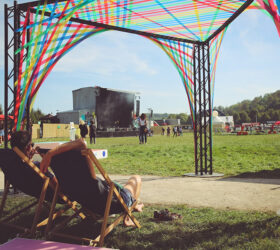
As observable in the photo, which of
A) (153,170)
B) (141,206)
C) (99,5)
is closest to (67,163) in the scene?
(141,206)

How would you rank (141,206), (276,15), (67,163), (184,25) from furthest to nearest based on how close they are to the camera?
(184,25)
(141,206)
(276,15)
(67,163)

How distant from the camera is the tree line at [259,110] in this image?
100688 mm

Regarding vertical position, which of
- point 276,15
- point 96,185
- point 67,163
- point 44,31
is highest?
point 44,31

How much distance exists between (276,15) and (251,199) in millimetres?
2709

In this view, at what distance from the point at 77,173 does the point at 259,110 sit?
4872 inches

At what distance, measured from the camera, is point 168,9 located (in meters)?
5.08

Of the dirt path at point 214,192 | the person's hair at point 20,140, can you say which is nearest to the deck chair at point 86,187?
the person's hair at point 20,140

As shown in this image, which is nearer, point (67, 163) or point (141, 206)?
point (67, 163)

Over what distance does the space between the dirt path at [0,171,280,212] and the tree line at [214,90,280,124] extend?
80865mm

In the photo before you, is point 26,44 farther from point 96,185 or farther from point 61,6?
point 96,185

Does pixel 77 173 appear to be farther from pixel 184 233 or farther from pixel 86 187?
pixel 184 233

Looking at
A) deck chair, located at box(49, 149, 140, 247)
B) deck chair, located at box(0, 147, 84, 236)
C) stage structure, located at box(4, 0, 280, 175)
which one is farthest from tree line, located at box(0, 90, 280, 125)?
deck chair, located at box(49, 149, 140, 247)

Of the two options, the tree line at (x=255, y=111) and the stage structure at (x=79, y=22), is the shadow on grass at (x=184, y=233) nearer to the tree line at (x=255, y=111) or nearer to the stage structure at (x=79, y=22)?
the stage structure at (x=79, y=22)

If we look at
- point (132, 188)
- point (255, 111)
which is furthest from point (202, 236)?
point (255, 111)
